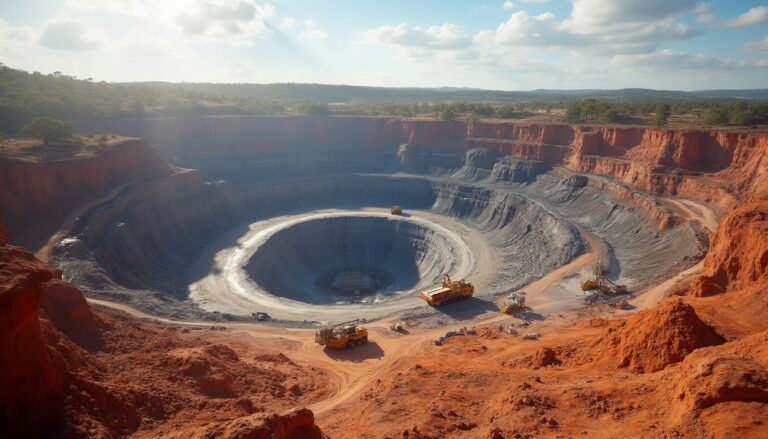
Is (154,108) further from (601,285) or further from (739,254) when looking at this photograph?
(739,254)

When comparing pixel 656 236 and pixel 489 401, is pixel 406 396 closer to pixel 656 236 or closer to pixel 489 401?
pixel 489 401

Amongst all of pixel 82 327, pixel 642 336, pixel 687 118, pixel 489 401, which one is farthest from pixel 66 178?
pixel 687 118

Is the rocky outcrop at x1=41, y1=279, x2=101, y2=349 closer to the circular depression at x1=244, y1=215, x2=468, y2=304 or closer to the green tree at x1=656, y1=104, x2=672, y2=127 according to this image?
the circular depression at x1=244, y1=215, x2=468, y2=304

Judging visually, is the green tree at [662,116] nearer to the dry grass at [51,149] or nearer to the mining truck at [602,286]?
the mining truck at [602,286]

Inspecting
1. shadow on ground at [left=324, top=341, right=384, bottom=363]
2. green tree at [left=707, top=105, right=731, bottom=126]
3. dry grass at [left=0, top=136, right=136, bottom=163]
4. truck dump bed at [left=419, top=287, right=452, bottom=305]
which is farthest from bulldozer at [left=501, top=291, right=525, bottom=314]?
dry grass at [left=0, top=136, right=136, bottom=163]

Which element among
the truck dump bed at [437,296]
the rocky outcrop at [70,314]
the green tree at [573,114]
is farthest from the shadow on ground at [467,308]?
the green tree at [573,114]
